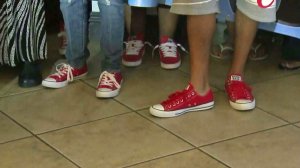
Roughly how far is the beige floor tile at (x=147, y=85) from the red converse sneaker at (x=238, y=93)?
209 mm

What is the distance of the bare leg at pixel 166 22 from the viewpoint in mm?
2571

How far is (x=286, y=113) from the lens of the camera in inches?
84.9

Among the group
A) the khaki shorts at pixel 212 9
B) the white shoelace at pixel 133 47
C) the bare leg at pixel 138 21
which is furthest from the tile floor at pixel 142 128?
the khaki shorts at pixel 212 9

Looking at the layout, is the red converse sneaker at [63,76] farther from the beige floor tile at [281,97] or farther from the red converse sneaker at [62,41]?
Result: the beige floor tile at [281,97]

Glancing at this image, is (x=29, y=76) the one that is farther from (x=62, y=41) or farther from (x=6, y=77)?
(x=62, y=41)

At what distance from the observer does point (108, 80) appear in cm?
228

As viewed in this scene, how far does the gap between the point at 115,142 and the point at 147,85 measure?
20.0 inches

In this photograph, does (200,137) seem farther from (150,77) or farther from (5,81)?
(5,81)

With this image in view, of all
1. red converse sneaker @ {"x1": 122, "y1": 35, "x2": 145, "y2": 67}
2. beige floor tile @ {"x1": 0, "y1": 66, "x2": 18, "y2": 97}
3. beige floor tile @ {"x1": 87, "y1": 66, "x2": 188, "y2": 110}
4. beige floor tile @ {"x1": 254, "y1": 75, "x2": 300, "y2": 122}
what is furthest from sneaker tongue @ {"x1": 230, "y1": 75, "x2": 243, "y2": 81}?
beige floor tile @ {"x1": 0, "y1": 66, "x2": 18, "y2": 97}

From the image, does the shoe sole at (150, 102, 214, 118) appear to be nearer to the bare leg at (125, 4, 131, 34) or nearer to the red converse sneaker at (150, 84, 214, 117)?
the red converse sneaker at (150, 84, 214, 117)

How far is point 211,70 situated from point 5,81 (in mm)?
826

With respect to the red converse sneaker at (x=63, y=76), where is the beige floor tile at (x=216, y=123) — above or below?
below

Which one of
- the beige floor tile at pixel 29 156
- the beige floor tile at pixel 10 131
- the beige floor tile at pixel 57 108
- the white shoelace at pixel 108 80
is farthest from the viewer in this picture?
the white shoelace at pixel 108 80

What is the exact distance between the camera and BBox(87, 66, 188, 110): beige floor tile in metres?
2.24
